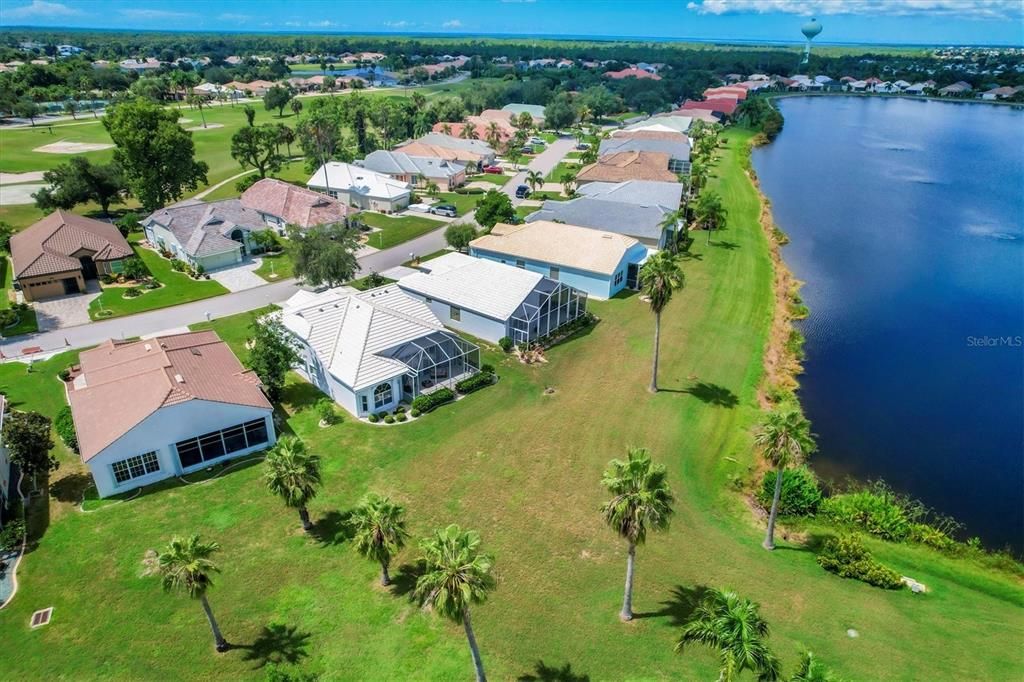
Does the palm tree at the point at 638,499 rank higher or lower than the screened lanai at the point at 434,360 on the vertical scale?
higher

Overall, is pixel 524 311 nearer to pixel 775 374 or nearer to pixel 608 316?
pixel 608 316

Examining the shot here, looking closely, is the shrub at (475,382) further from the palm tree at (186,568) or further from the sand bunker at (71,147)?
the sand bunker at (71,147)

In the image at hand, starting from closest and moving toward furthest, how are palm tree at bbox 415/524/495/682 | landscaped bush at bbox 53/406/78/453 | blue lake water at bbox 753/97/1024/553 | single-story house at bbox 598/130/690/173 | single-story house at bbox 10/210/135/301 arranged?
palm tree at bbox 415/524/495/682
landscaped bush at bbox 53/406/78/453
blue lake water at bbox 753/97/1024/553
single-story house at bbox 10/210/135/301
single-story house at bbox 598/130/690/173

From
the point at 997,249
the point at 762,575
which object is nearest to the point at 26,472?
the point at 762,575

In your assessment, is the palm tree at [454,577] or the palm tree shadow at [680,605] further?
the palm tree shadow at [680,605]

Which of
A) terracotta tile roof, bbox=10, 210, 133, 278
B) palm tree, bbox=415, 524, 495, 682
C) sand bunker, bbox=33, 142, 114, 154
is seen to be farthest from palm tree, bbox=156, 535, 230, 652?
sand bunker, bbox=33, 142, 114, 154

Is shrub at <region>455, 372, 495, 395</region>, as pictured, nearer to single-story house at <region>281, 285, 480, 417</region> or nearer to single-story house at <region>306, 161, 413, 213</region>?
single-story house at <region>281, 285, 480, 417</region>

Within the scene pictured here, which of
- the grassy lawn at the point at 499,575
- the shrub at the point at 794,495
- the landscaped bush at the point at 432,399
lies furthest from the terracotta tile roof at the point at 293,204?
the shrub at the point at 794,495
